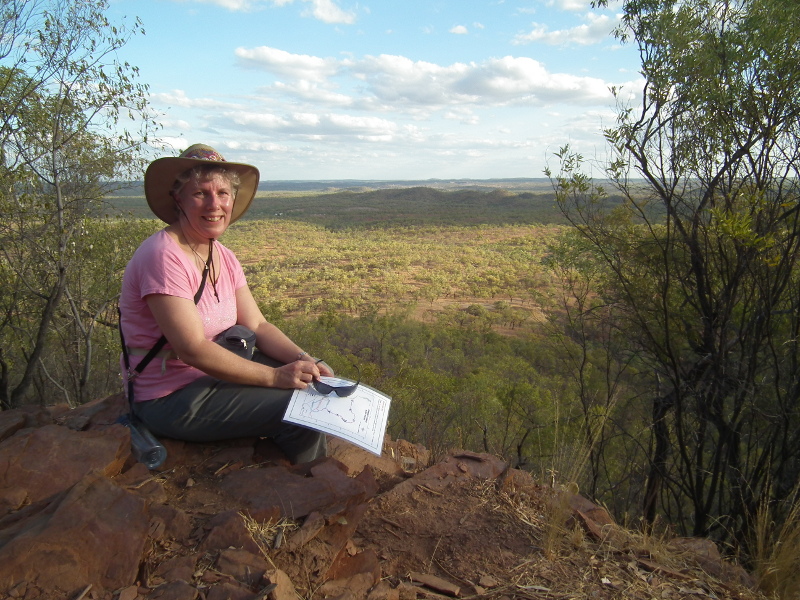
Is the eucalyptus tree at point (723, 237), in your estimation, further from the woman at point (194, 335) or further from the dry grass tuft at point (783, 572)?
the woman at point (194, 335)

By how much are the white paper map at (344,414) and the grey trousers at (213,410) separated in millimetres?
97

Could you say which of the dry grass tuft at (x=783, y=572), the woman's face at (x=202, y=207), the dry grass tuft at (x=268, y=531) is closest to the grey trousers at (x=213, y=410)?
the dry grass tuft at (x=268, y=531)

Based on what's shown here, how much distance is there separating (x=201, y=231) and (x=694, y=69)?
4.03 m

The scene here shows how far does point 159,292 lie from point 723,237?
13.6 ft

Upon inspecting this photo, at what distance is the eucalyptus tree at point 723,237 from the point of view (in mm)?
3936

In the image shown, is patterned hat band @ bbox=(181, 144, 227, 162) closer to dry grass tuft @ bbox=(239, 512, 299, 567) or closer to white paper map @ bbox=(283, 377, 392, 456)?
white paper map @ bbox=(283, 377, 392, 456)

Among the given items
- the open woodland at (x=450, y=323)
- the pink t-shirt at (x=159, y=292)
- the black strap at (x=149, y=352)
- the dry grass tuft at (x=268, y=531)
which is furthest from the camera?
the open woodland at (x=450, y=323)

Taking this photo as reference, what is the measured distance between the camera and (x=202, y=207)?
92.1 inches

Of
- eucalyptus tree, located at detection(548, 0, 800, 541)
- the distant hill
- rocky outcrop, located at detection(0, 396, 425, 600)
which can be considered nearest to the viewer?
rocky outcrop, located at detection(0, 396, 425, 600)

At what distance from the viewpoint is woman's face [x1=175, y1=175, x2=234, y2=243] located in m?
2.34

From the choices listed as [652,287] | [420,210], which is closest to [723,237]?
[652,287]

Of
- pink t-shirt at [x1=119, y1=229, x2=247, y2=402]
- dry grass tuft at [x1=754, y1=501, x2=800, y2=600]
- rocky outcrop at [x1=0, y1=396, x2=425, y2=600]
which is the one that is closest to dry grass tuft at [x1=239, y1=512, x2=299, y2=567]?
rocky outcrop at [x1=0, y1=396, x2=425, y2=600]

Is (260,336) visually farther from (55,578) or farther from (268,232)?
(268,232)

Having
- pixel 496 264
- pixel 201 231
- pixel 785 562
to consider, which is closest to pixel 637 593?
pixel 785 562
